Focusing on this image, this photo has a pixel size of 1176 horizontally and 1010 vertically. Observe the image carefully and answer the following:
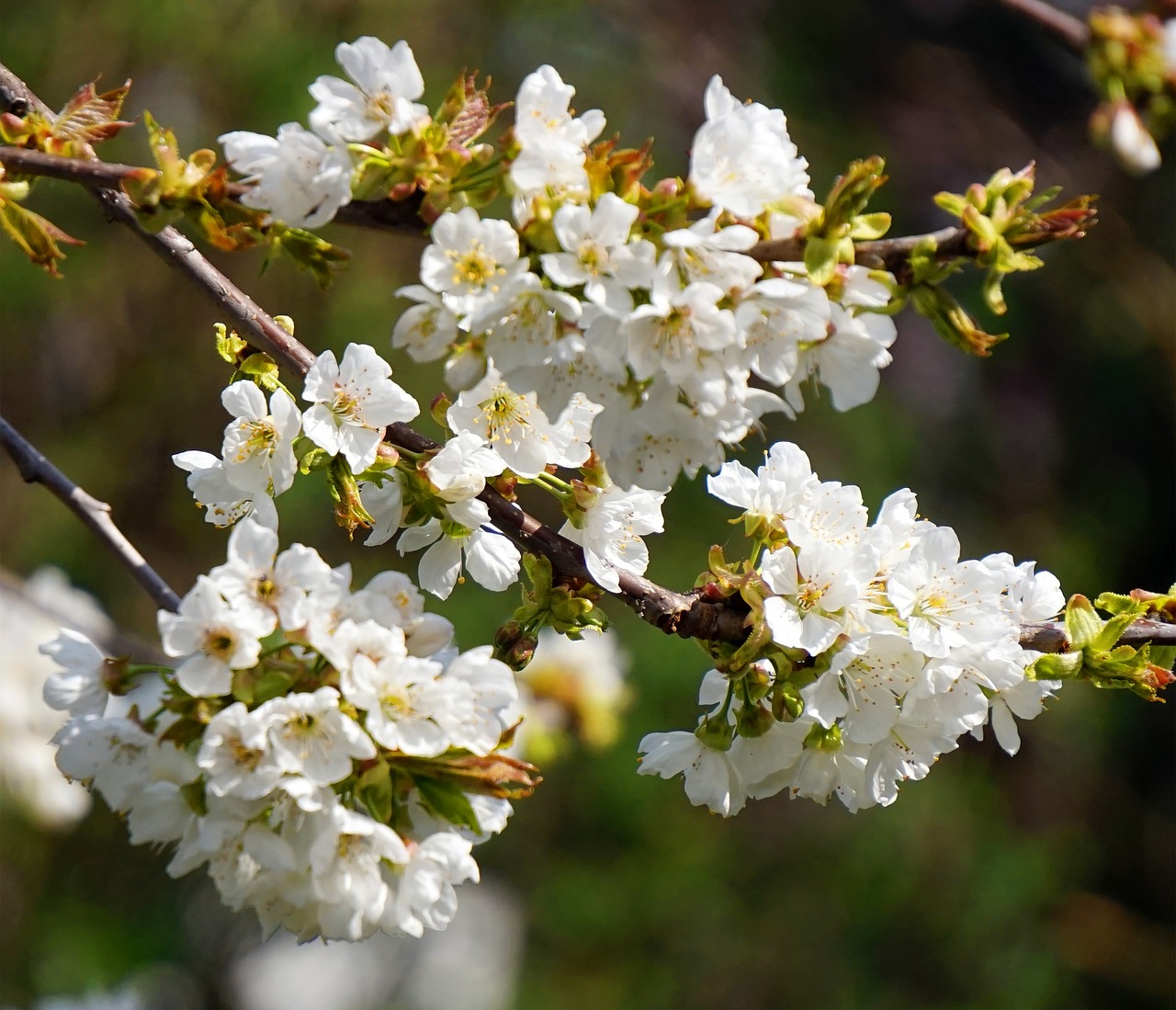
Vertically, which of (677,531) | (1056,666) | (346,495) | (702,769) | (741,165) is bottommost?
(677,531)

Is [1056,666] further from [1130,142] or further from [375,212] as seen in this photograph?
[375,212]

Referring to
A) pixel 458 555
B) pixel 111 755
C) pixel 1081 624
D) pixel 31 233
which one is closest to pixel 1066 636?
pixel 1081 624

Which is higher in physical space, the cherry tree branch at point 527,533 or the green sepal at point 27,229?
the green sepal at point 27,229

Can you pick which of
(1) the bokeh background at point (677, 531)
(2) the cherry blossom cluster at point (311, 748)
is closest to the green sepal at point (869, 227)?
(2) the cherry blossom cluster at point (311, 748)

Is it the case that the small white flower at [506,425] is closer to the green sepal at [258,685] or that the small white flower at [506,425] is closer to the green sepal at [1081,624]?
the green sepal at [258,685]

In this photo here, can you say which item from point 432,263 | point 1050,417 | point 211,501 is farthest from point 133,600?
point 1050,417

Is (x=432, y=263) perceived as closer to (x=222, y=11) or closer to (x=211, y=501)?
(x=211, y=501)

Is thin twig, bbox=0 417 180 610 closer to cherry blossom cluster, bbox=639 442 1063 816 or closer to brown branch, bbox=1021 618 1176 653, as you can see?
cherry blossom cluster, bbox=639 442 1063 816
